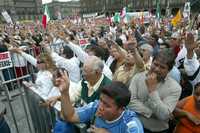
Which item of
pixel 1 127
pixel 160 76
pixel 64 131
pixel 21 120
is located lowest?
pixel 21 120

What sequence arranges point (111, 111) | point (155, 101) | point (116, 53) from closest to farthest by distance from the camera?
point (111, 111) → point (155, 101) → point (116, 53)

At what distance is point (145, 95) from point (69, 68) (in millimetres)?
2726

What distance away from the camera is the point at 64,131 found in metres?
2.39

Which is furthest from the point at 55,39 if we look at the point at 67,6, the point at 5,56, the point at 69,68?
the point at 67,6

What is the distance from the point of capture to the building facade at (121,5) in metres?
73.2

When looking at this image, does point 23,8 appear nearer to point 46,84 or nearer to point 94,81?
point 46,84

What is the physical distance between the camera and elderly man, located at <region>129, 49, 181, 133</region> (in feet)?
9.27

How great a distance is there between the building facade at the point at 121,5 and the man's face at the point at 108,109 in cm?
6884

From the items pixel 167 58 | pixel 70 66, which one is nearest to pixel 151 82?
pixel 167 58

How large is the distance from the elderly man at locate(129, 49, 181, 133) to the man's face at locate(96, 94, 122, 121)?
0.65 metres

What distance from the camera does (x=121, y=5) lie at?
88.5m

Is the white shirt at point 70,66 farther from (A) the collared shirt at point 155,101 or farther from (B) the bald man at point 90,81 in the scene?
(A) the collared shirt at point 155,101

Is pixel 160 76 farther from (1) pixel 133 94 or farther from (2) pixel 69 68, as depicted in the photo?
(2) pixel 69 68

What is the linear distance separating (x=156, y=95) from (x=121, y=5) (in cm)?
8807
